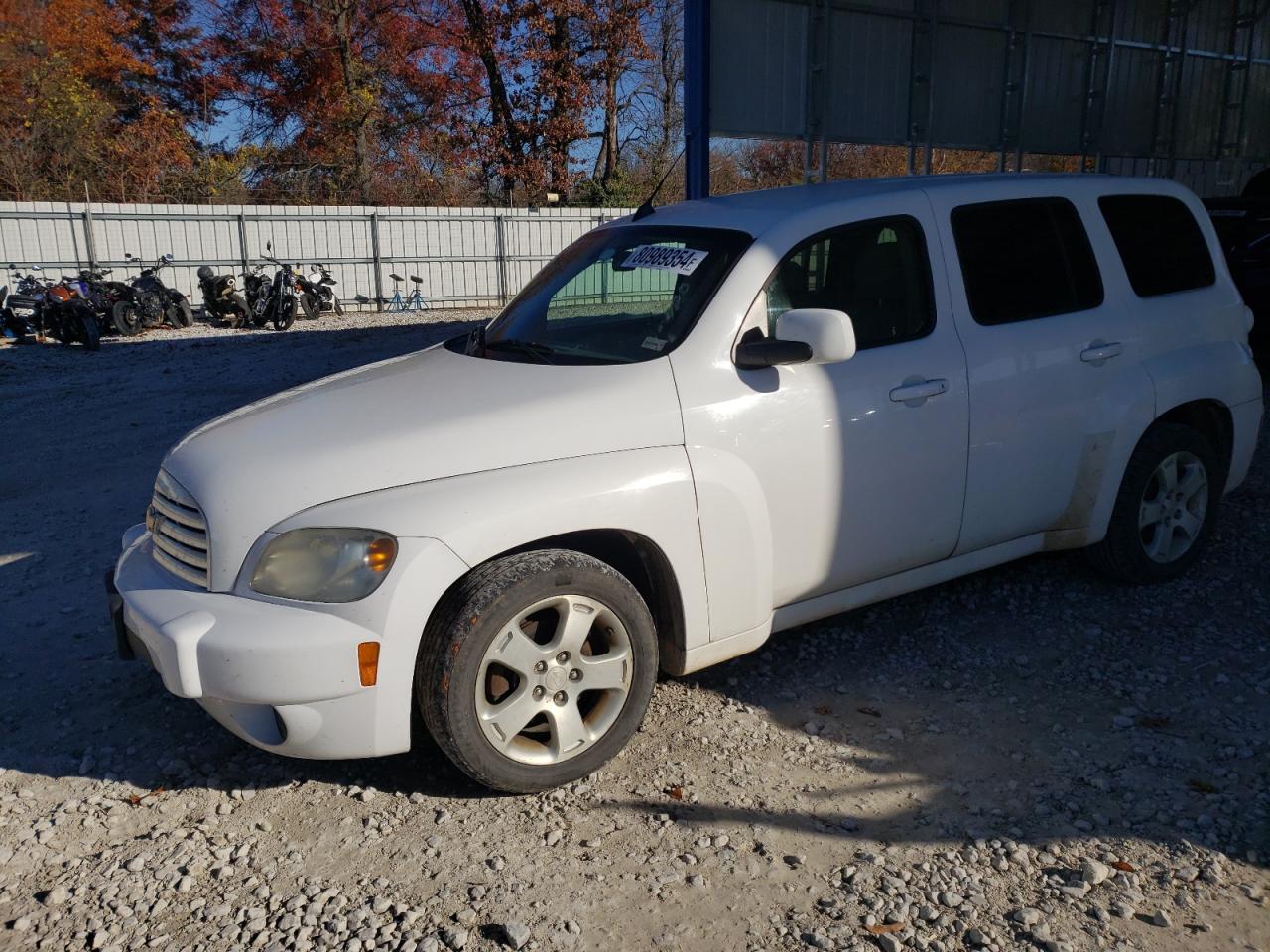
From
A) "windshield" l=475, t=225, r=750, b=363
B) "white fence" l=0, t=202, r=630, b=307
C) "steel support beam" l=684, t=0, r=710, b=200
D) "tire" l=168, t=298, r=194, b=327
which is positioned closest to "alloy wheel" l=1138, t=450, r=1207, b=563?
"windshield" l=475, t=225, r=750, b=363

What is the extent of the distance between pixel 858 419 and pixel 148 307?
16.3 metres

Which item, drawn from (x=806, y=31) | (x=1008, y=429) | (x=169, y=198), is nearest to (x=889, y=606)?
(x=1008, y=429)

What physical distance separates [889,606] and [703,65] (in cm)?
767

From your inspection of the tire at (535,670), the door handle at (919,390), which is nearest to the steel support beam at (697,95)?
the door handle at (919,390)

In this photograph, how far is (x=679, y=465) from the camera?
3.44 m

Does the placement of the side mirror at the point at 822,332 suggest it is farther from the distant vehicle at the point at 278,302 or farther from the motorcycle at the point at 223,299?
the motorcycle at the point at 223,299

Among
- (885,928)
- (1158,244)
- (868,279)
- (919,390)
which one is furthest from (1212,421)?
(885,928)

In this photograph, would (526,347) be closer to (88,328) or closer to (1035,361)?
(1035,361)

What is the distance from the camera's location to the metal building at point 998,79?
11.4 m

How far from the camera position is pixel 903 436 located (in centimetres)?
393

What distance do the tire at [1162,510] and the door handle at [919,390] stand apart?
4.10ft

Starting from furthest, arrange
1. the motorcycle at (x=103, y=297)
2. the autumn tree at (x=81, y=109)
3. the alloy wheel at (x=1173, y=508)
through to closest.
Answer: the autumn tree at (x=81, y=109), the motorcycle at (x=103, y=297), the alloy wheel at (x=1173, y=508)

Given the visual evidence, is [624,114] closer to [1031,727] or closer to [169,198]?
[169,198]

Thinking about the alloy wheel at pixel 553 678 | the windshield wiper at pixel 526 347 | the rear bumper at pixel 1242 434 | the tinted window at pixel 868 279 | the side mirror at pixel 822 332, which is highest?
the tinted window at pixel 868 279
